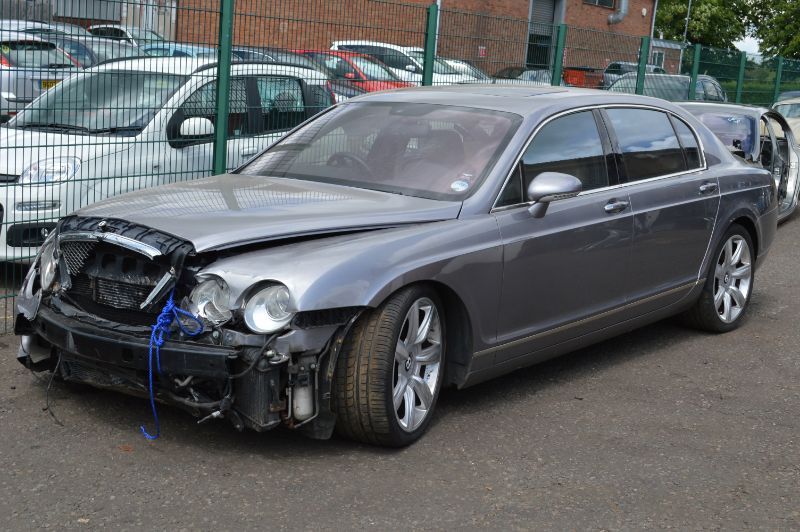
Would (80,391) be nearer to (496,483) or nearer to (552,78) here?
(496,483)

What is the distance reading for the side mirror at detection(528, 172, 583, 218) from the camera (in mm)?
5250

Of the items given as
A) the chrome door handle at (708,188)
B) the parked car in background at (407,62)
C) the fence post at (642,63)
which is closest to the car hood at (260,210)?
the chrome door handle at (708,188)

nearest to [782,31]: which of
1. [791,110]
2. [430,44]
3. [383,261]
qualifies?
[791,110]

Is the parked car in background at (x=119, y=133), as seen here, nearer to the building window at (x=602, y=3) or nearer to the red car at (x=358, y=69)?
the red car at (x=358, y=69)

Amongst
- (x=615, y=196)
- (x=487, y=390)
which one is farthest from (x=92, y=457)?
(x=615, y=196)

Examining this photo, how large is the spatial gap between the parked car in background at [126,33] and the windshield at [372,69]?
2680 millimetres

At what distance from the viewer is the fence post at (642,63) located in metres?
14.4

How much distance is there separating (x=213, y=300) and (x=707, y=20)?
60.6 meters

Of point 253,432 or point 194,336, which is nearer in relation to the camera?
point 194,336

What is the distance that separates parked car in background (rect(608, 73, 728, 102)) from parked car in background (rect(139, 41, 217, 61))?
6.92 meters

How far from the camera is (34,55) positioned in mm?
6680

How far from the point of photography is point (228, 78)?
8109 millimetres

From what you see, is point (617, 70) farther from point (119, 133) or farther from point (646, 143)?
point (119, 133)

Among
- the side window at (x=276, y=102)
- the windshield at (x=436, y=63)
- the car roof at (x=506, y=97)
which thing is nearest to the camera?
the car roof at (x=506, y=97)
